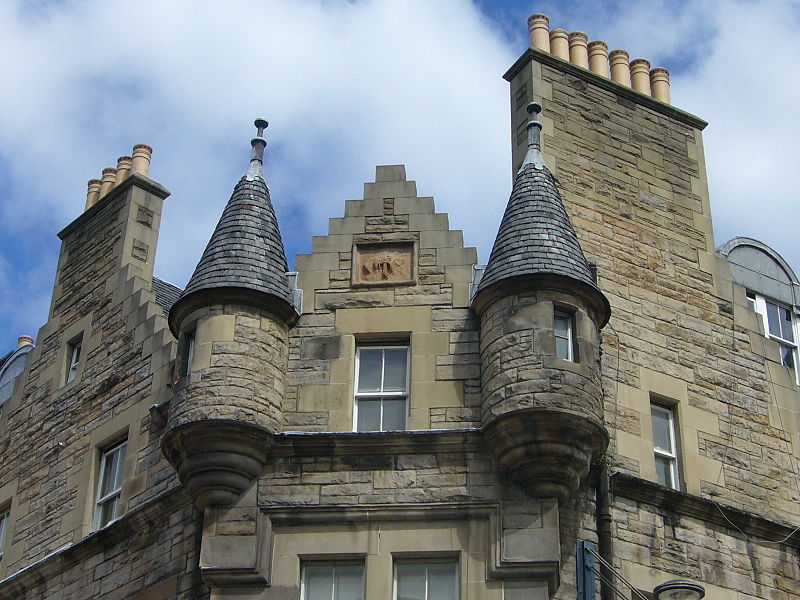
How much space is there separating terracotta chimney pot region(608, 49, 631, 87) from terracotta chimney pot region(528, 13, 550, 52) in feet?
4.01

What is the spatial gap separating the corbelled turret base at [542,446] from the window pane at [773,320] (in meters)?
7.88

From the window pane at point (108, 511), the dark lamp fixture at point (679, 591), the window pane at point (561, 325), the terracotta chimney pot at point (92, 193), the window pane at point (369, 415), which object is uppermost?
the terracotta chimney pot at point (92, 193)

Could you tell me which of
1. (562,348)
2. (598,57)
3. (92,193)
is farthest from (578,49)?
(92,193)

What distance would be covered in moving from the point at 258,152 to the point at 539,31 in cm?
520

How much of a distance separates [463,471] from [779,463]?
551 centimetres

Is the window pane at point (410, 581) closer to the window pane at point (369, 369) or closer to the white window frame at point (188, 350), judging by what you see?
the window pane at point (369, 369)

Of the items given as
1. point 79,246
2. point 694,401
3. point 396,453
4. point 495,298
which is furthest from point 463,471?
point 79,246

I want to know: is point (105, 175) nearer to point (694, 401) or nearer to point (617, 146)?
point (617, 146)

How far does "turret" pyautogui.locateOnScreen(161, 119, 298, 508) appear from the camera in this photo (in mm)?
18000

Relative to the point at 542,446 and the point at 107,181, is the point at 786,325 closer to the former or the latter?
the point at 542,446

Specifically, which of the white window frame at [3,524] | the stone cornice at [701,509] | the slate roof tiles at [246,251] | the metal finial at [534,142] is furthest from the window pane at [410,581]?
the white window frame at [3,524]

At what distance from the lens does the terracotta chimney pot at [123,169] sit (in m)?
25.9

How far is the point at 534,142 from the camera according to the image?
20672 millimetres

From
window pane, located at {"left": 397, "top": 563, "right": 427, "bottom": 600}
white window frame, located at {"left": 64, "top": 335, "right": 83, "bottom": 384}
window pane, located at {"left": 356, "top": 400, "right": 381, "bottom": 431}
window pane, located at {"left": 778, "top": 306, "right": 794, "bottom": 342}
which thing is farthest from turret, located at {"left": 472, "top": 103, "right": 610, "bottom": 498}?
white window frame, located at {"left": 64, "top": 335, "right": 83, "bottom": 384}
